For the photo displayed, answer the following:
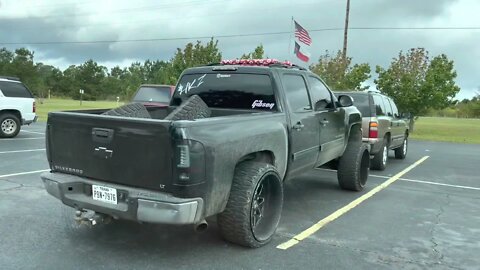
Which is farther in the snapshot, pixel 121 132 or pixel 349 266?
pixel 349 266

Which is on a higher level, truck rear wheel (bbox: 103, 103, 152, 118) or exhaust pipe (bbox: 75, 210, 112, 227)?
truck rear wheel (bbox: 103, 103, 152, 118)

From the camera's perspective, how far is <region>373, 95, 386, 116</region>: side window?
9.81 metres

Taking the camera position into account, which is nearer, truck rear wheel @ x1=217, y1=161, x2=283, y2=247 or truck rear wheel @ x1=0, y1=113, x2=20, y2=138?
truck rear wheel @ x1=217, y1=161, x2=283, y2=247

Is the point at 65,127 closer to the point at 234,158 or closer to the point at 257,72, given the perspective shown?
the point at 234,158

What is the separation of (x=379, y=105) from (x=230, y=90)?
520 cm

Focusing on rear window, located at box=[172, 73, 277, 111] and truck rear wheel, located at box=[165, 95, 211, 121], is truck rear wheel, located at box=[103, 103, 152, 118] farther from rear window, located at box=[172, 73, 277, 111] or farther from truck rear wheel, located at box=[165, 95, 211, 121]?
rear window, located at box=[172, 73, 277, 111]

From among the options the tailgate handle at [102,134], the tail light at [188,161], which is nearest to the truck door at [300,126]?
the tail light at [188,161]

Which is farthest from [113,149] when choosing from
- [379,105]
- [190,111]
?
[379,105]

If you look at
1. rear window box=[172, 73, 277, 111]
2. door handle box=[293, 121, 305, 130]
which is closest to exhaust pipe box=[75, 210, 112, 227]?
rear window box=[172, 73, 277, 111]

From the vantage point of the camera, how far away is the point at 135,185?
406 cm

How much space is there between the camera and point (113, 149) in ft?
13.6

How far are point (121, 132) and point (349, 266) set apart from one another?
246cm

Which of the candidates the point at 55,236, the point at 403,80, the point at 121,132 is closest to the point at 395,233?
the point at 121,132

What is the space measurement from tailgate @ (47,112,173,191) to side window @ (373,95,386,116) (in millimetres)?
6872
